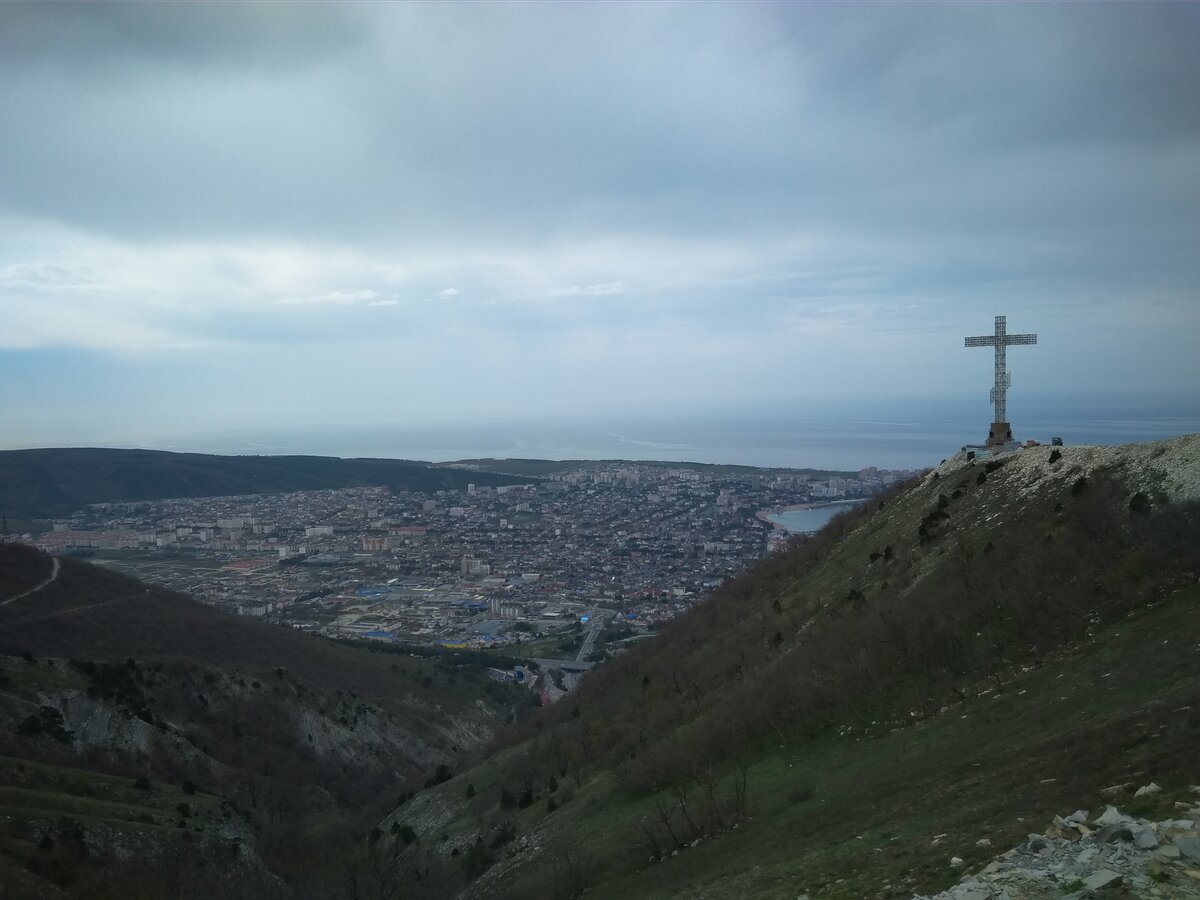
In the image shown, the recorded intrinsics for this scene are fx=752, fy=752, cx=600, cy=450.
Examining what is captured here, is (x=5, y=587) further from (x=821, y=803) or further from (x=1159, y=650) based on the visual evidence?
(x=1159, y=650)

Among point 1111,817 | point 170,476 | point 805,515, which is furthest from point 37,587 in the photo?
point 170,476

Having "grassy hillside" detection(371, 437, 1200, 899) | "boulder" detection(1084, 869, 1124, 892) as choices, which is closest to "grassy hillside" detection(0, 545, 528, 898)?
"grassy hillside" detection(371, 437, 1200, 899)

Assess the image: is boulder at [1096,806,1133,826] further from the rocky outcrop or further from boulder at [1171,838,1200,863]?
boulder at [1171,838,1200,863]

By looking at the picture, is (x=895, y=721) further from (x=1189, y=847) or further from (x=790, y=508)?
(x=790, y=508)

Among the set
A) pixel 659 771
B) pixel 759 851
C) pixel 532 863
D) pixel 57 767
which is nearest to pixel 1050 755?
pixel 759 851

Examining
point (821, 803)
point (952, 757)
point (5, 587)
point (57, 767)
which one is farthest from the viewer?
point (5, 587)

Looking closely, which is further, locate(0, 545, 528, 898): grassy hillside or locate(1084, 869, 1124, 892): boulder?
locate(0, 545, 528, 898): grassy hillside

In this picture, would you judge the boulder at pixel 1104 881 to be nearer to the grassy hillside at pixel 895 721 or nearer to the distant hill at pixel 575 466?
the grassy hillside at pixel 895 721
